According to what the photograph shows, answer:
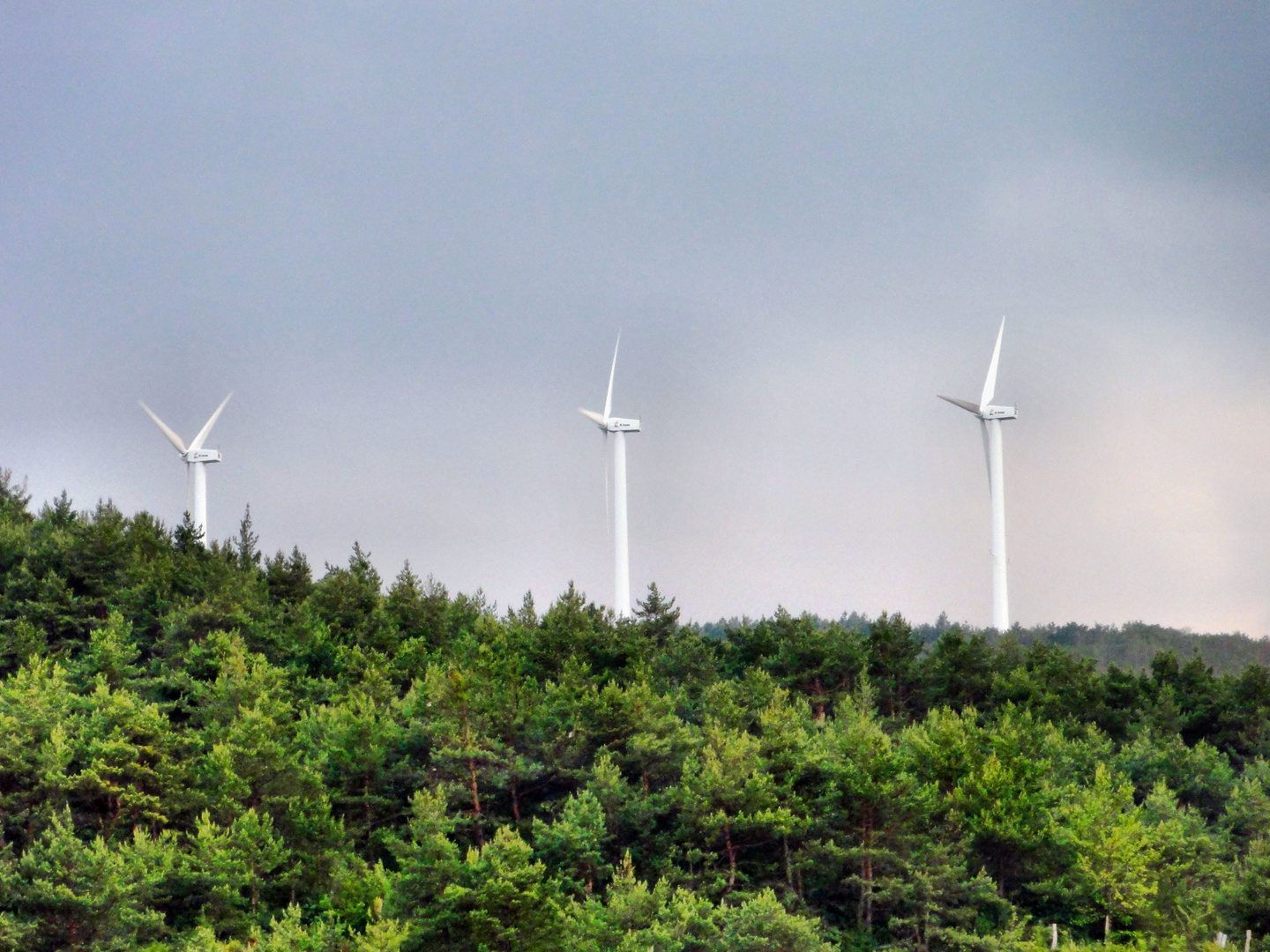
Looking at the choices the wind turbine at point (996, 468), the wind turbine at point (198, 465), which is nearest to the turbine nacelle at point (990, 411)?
the wind turbine at point (996, 468)

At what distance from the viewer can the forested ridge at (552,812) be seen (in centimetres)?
5016

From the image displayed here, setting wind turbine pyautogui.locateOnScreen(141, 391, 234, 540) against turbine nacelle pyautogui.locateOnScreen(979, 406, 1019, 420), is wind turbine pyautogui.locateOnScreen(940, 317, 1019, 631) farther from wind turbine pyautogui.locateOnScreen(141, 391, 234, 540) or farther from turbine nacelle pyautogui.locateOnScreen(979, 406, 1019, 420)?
wind turbine pyautogui.locateOnScreen(141, 391, 234, 540)

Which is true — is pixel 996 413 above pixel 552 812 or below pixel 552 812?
above

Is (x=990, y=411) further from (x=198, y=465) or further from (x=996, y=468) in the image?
(x=198, y=465)

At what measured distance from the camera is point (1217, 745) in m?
86.8

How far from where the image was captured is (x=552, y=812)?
59250 millimetres

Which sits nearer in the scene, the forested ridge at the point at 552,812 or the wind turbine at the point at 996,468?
the forested ridge at the point at 552,812

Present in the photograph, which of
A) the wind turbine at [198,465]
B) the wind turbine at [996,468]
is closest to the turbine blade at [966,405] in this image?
the wind turbine at [996,468]

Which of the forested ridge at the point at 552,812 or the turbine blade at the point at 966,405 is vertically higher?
the turbine blade at the point at 966,405

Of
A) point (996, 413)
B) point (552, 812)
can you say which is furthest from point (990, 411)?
point (552, 812)

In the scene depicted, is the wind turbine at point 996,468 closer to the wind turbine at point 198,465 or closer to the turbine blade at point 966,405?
the turbine blade at point 966,405

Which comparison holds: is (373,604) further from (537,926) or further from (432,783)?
(537,926)

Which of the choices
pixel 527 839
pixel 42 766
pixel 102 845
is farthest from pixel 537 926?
pixel 42 766

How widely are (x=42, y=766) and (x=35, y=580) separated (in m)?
26.9
